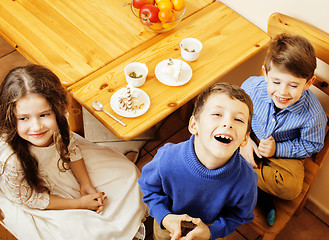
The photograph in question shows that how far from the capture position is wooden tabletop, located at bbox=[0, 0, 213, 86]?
1754mm

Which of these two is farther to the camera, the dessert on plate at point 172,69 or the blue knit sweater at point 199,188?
the dessert on plate at point 172,69

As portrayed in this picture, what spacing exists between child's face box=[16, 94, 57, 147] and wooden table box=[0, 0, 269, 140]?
19 centimetres

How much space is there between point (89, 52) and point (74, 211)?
2.31ft

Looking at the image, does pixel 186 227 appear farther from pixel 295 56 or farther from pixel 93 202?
pixel 295 56

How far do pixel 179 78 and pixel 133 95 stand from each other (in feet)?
0.74

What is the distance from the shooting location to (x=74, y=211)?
1549 mm

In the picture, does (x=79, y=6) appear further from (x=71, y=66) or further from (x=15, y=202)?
(x=15, y=202)

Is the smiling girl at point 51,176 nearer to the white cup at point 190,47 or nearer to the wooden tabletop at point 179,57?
the wooden tabletop at point 179,57

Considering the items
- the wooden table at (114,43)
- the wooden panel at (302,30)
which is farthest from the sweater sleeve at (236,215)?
the wooden panel at (302,30)

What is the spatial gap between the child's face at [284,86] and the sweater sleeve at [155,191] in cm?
56

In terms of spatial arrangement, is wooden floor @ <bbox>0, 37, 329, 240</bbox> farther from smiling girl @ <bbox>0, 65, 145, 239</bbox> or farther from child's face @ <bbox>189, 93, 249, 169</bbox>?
child's face @ <bbox>189, 93, 249, 169</bbox>

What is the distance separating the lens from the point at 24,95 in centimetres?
141

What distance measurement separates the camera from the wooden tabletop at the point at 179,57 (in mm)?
1610

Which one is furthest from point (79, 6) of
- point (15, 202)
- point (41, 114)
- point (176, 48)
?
point (15, 202)
